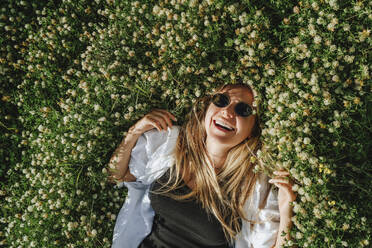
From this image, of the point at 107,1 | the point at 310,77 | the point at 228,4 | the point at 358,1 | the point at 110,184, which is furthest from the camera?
the point at 110,184

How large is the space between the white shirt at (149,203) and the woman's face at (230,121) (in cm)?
56

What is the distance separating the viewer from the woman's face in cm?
309

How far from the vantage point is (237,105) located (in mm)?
3115

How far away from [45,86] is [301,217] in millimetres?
3540

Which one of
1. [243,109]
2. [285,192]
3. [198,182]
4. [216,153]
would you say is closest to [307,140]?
[285,192]

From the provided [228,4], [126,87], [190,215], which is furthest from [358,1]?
[190,215]

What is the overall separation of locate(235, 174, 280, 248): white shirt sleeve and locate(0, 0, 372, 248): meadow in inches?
13.8

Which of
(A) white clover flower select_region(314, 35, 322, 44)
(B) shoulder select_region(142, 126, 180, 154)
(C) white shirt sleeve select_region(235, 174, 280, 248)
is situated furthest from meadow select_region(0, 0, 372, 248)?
(C) white shirt sleeve select_region(235, 174, 280, 248)

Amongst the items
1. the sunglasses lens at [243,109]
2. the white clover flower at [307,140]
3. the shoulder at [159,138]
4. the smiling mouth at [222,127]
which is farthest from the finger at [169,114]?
the white clover flower at [307,140]

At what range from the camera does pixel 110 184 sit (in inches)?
154

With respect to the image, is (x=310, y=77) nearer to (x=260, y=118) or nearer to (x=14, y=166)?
(x=260, y=118)

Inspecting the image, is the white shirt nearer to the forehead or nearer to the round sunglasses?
the round sunglasses

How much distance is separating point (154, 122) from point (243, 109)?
3.40 ft

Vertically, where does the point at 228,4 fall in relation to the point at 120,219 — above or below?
above
